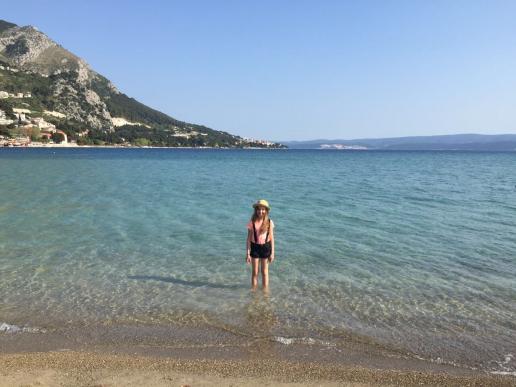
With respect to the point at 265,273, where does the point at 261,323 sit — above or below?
below

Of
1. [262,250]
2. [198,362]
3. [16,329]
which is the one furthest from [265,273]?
[16,329]

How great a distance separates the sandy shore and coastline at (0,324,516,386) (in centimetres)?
1

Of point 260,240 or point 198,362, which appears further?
point 260,240

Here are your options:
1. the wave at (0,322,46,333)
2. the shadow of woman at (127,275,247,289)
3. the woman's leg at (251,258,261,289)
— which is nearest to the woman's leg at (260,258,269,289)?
the woman's leg at (251,258,261,289)

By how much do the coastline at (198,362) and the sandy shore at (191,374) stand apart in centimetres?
1

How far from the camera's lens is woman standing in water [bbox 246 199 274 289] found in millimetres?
10023

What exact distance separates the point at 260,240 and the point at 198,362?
3850mm

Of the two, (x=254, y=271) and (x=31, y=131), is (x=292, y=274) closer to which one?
(x=254, y=271)

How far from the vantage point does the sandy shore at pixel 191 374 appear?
6195mm

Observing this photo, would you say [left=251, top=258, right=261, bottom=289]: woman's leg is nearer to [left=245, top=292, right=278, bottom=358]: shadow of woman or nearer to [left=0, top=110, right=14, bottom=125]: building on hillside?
[left=245, top=292, right=278, bottom=358]: shadow of woman

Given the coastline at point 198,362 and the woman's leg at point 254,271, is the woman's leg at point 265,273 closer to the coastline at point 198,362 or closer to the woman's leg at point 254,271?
the woman's leg at point 254,271

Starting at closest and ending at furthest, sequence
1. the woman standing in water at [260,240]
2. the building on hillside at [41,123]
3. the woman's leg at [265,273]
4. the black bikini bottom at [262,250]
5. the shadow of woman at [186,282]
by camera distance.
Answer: the woman standing in water at [260,240] → the black bikini bottom at [262,250] → the woman's leg at [265,273] → the shadow of woman at [186,282] → the building on hillside at [41,123]

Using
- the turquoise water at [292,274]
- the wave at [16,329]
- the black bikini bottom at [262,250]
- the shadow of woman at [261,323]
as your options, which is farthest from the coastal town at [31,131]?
the shadow of woman at [261,323]

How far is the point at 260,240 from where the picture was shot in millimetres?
10242
